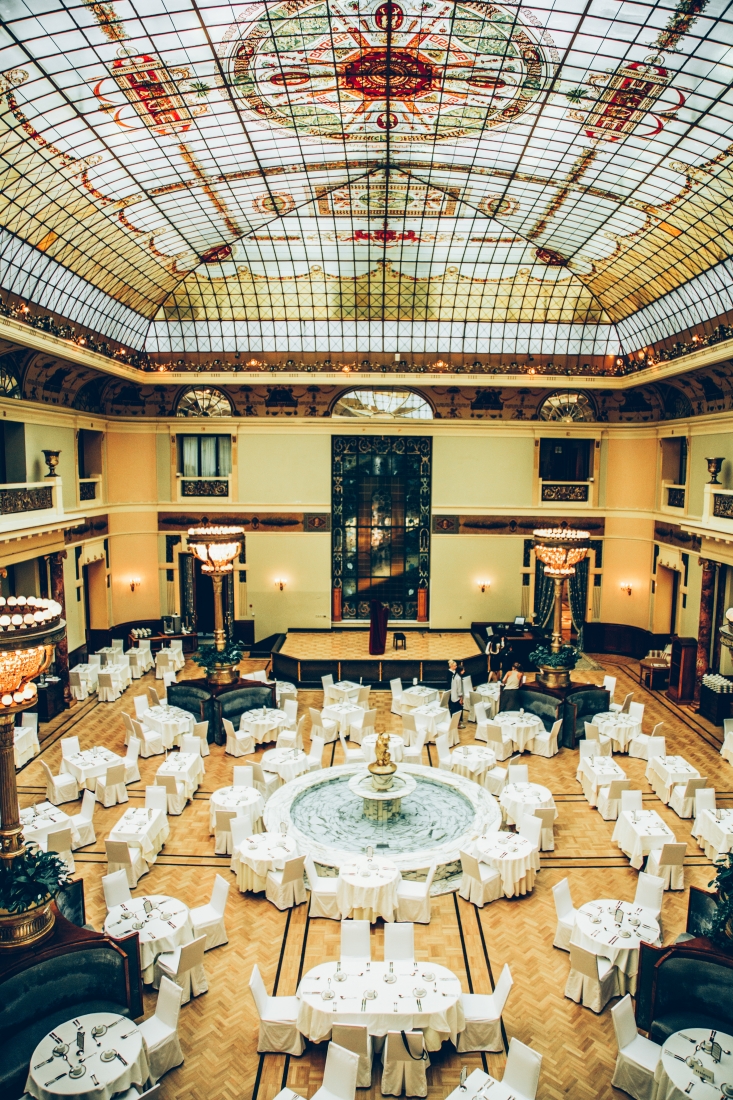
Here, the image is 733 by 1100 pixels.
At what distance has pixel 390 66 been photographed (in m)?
13.3

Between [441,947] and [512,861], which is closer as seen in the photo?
[441,947]

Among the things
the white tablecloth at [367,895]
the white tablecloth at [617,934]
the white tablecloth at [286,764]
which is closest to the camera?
the white tablecloth at [617,934]

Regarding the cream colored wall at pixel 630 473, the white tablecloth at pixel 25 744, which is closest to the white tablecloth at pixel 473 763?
the white tablecloth at pixel 25 744

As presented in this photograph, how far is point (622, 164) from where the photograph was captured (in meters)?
15.3

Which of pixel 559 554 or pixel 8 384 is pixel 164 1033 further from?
pixel 8 384

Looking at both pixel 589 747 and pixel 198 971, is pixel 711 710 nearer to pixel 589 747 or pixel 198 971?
pixel 589 747

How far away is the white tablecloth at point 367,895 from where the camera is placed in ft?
33.4

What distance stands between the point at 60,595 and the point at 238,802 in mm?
9070

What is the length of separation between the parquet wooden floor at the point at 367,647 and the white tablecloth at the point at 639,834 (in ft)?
29.4

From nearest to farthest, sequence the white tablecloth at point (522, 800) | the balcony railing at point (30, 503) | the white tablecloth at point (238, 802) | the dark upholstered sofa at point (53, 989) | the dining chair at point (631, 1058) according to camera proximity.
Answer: the dark upholstered sofa at point (53, 989)
the dining chair at point (631, 1058)
the white tablecloth at point (238, 802)
the white tablecloth at point (522, 800)
the balcony railing at point (30, 503)

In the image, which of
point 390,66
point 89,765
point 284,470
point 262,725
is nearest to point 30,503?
point 89,765

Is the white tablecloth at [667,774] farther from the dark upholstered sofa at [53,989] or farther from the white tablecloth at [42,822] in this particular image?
the white tablecloth at [42,822]

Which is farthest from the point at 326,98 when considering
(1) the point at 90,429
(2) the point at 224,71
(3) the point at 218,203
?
(1) the point at 90,429

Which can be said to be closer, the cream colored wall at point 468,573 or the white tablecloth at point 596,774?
the white tablecloth at point 596,774
